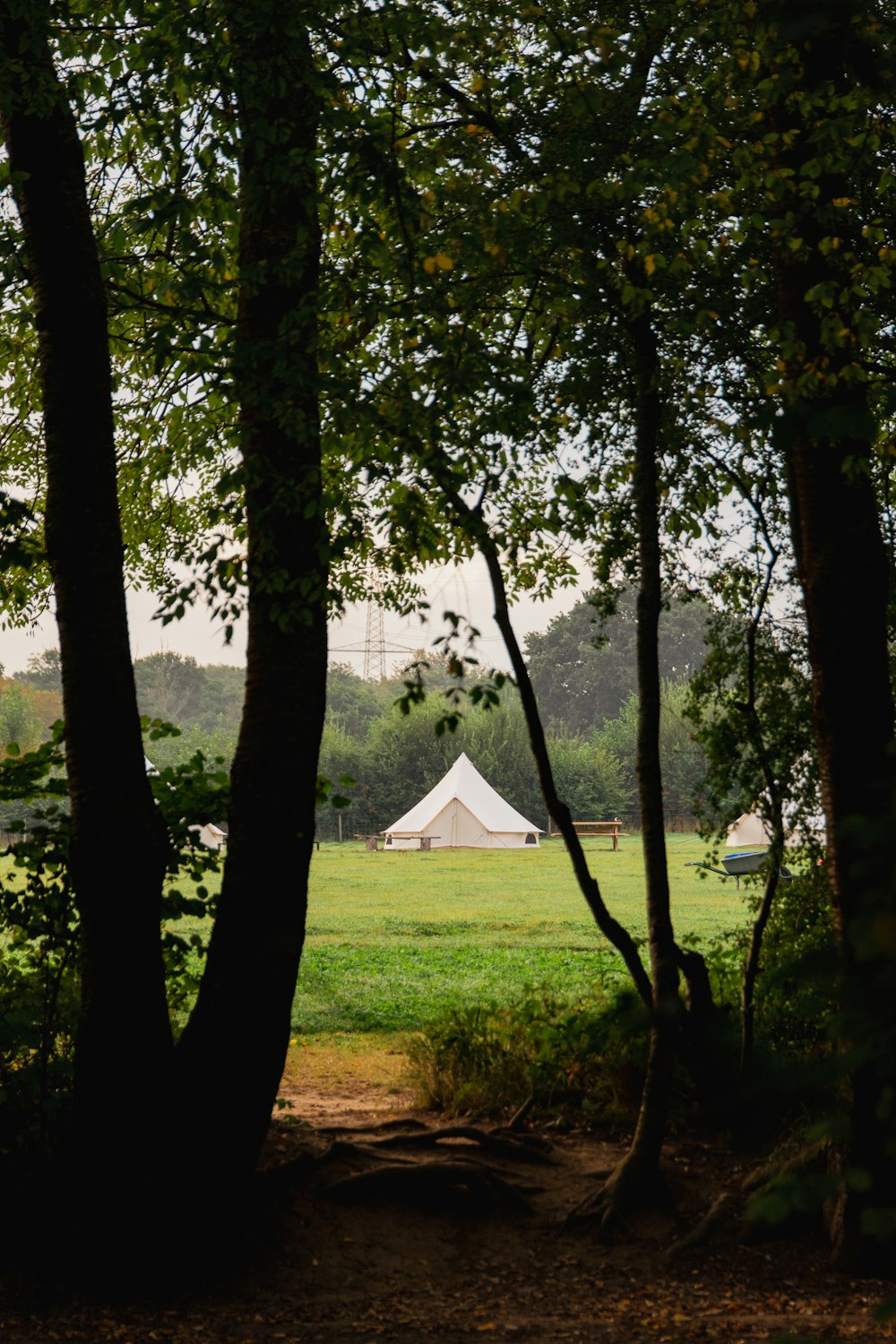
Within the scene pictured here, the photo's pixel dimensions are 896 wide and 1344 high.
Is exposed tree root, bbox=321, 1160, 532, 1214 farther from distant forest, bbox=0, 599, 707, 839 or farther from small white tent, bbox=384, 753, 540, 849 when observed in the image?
small white tent, bbox=384, 753, 540, 849

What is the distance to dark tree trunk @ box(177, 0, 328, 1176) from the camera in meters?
4.69

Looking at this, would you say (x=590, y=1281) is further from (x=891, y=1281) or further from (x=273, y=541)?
(x=273, y=541)

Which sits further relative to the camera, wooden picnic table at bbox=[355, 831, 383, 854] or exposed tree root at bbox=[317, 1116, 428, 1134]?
wooden picnic table at bbox=[355, 831, 383, 854]

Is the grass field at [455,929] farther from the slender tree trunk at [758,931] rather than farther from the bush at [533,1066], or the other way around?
the slender tree trunk at [758,931]

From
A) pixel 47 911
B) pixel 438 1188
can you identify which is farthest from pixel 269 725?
pixel 438 1188

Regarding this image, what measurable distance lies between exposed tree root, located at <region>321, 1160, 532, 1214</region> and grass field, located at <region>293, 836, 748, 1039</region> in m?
2.14

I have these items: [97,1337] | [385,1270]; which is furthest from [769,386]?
[97,1337]

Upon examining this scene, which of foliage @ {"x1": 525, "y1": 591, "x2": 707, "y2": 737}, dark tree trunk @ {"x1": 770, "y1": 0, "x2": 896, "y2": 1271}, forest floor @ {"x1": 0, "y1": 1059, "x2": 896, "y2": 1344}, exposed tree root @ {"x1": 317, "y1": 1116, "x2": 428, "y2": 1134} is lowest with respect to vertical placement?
forest floor @ {"x1": 0, "y1": 1059, "x2": 896, "y2": 1344}

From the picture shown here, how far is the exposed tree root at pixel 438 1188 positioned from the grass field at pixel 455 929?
2.14 metres

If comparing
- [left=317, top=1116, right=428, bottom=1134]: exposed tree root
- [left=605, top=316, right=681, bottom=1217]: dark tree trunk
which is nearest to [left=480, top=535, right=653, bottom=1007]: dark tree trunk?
[left=605, top=316, right=681, bottom=1217]: dark tree trunk

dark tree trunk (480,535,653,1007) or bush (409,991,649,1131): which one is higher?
dark tree trunk (480,535,653,1007)

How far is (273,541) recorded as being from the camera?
15.3 ft

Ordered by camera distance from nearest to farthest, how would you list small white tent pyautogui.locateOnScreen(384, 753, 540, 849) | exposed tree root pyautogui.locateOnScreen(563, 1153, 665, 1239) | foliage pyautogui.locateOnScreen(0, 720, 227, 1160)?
foliage pyautogui.locateOnScreen(0, 720, 227, 1160)
exposed tree root pyautogui.locateOnScreen(563, 1153, 665, 1239)
small white tent pyautogui.locateOnScreen(384, 753, 540, 849)

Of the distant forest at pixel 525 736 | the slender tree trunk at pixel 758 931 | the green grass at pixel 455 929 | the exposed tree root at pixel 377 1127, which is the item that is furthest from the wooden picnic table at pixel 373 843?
the slender tree trunk at pixel 758 931
